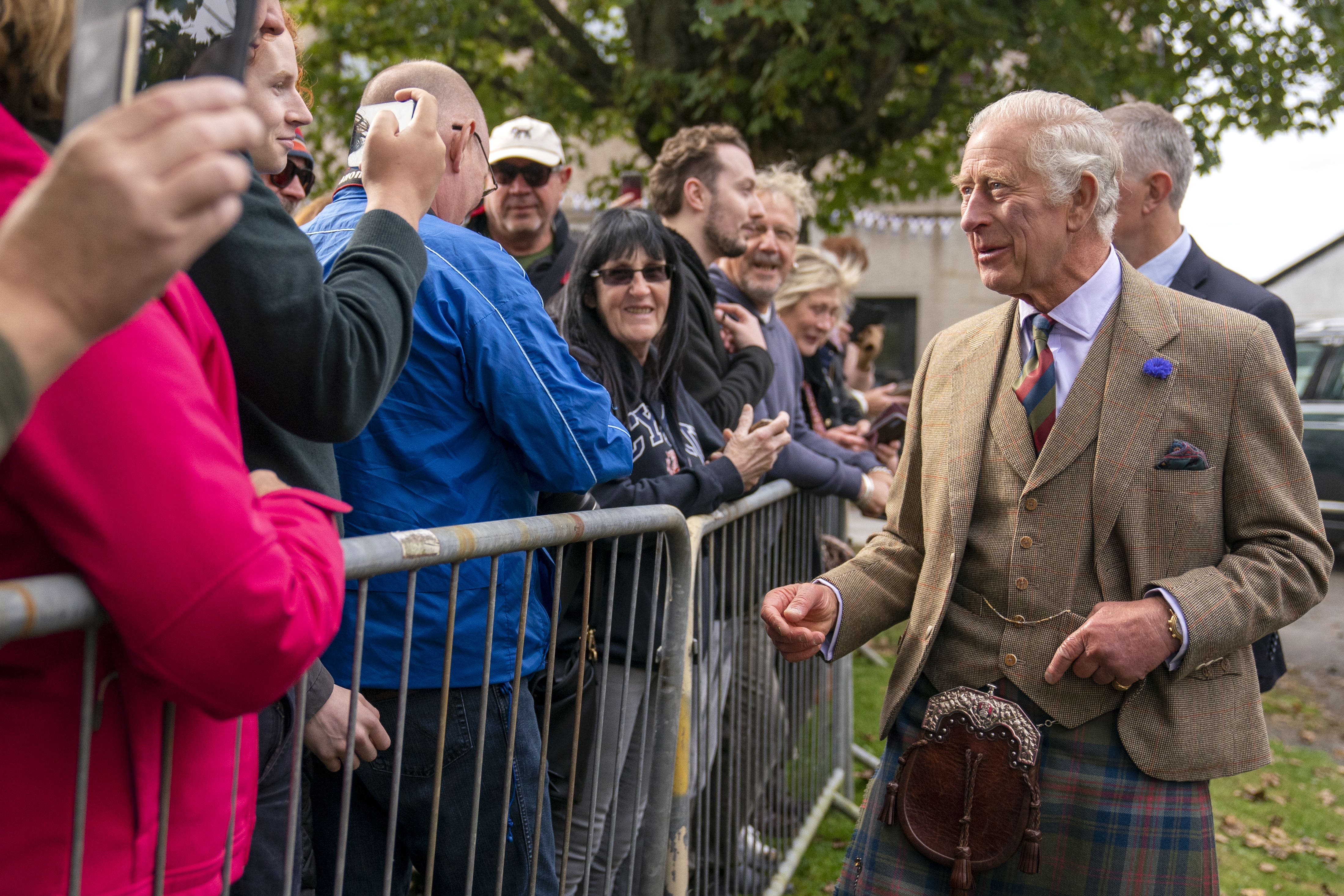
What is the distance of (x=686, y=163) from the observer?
448cm

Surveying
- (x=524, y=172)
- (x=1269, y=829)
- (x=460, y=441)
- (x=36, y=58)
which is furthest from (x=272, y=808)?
(x=1269, y=829)

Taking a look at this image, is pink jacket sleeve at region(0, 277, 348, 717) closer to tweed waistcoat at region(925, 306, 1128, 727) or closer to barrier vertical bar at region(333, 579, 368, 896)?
barrier vertical bar at region(333, 579, 368, 896)

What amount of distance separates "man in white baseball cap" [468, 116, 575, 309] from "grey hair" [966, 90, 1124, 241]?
7.54 ft

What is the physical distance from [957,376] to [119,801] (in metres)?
1.95

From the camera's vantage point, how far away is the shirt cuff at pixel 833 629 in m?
2.51

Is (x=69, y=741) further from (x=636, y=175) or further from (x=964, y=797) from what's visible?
(x=636, y=175)

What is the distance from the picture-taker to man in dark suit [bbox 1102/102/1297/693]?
3447 millimetres

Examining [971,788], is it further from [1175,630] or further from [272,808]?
[272,808]

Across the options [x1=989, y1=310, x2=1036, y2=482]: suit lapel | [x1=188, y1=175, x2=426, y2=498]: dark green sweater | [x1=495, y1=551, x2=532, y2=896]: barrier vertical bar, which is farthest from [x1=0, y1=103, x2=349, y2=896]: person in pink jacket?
[x1=989, y1=310, x2=1036, y2=482]: suit lapel

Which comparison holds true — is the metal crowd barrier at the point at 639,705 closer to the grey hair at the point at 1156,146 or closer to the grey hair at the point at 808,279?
the grey hair at the point at 808,279

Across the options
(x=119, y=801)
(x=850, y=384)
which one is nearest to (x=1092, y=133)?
(x=119, y=801)

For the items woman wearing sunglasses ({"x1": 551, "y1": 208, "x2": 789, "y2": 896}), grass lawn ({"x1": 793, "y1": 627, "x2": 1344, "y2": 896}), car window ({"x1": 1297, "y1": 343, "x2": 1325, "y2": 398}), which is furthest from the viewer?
car window ({"x1": 1297, "y1": 343, "x2": 1325, "y2": 398})

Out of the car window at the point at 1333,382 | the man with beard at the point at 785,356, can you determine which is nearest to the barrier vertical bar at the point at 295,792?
the man with beard at the point at 785,356

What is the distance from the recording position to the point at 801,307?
5387 millimetres
